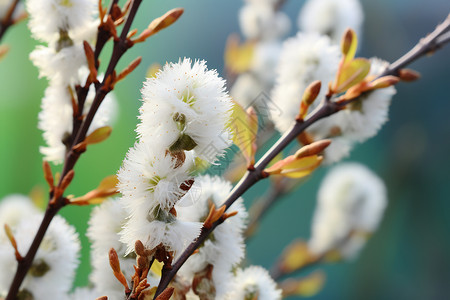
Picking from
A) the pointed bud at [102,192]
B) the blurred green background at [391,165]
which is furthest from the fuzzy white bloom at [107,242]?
the blurred green background at [391,165]

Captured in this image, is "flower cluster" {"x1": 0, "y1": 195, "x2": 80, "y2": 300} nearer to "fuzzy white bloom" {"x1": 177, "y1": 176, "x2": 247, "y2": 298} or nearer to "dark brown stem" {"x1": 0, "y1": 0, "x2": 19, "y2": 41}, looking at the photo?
"fuzzy white bloom" {"x1": 177, "y1": 176, "x2": 247, "y2": 298}

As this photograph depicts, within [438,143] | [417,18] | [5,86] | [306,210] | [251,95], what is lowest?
[438,143]

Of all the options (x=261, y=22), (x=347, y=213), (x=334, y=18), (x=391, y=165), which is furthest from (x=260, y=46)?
(x=391, y=165)

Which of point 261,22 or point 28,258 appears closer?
point 28,258

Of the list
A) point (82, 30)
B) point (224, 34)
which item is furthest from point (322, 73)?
point (224, 34)

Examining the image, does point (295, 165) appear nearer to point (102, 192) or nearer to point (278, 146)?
point (278, 146)

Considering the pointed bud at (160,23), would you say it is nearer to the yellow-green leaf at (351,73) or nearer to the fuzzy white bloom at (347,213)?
the yellow-green leaf at (351,73)

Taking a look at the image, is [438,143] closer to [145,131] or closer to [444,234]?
[444,234]
